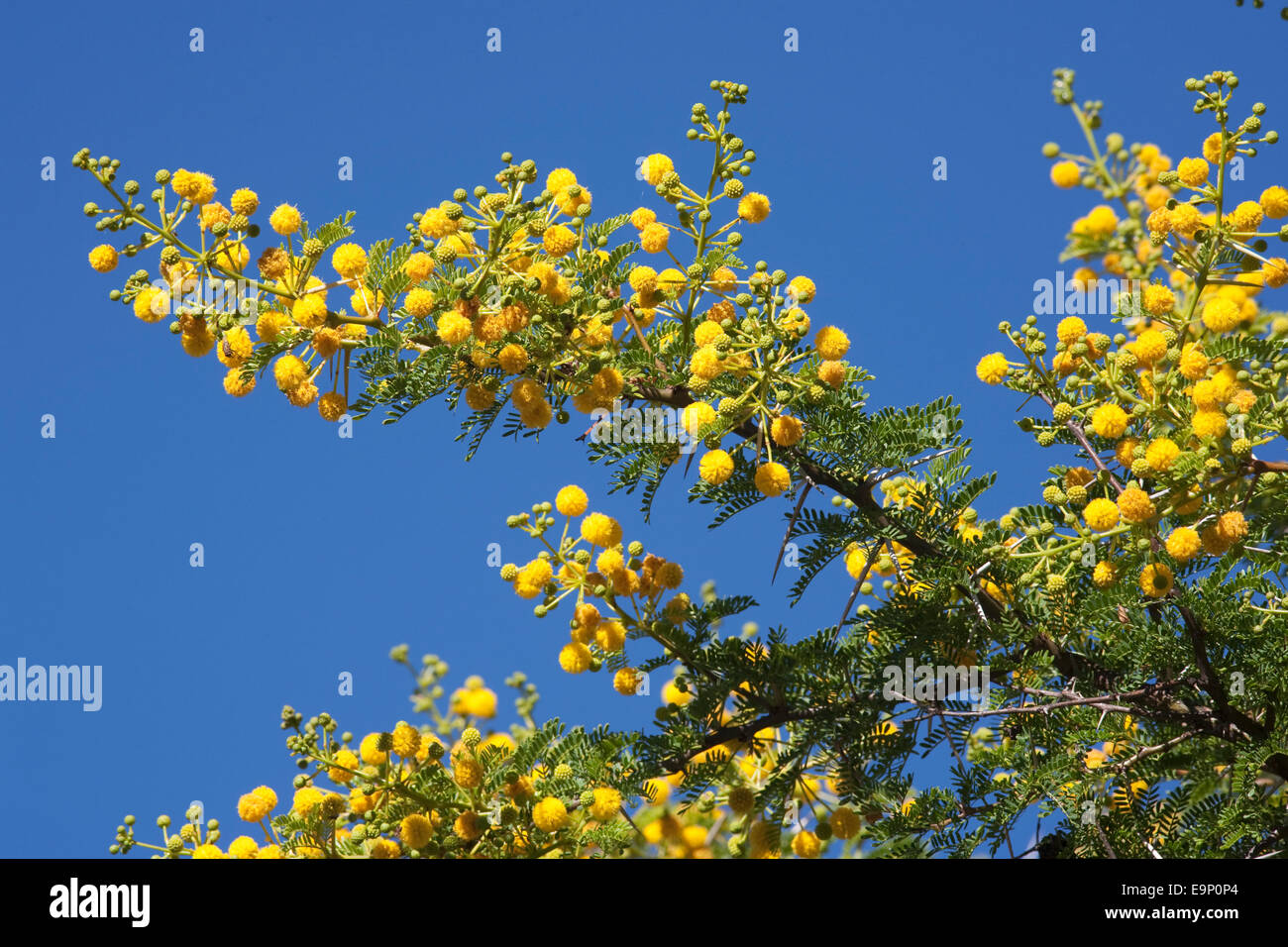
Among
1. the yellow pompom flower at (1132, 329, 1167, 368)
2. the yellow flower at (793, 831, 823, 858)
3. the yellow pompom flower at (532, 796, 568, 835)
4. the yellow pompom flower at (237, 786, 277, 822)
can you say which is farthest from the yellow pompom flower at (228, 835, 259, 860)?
the yellow pompom flower at (1132, 329, 1167, 368)

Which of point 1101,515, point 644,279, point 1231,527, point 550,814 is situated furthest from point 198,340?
point 1231,527

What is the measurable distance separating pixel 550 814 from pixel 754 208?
242cm

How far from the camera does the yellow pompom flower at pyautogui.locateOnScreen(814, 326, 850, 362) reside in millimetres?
4699

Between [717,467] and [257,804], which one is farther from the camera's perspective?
[257,804]

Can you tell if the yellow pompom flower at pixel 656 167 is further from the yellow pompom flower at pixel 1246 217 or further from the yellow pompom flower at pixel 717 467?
the yellow pompom flower at pixel 1246 217

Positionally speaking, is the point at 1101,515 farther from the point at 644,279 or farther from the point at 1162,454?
the point at 644,279

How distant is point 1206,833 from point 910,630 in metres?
1.28

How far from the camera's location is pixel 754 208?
16.2 feet

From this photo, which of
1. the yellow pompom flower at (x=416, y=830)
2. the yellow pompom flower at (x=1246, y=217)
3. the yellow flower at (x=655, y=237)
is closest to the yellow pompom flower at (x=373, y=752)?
the yellow pompom flower at (x=416, y=830)

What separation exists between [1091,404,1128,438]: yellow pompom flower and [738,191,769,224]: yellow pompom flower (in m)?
1.47

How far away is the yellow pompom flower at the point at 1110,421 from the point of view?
4.64m

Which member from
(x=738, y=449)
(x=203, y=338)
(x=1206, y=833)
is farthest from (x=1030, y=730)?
(x=203, y=338)
